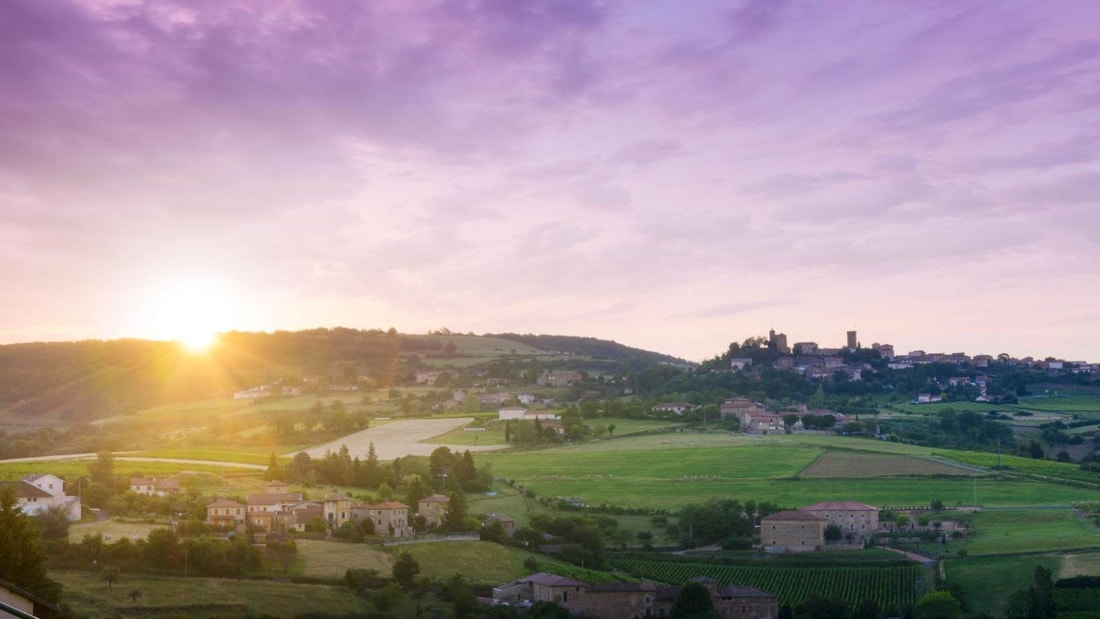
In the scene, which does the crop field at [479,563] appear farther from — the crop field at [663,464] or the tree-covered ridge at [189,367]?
the tree-covered ridge at [189,367]

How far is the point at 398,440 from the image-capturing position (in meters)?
63.2

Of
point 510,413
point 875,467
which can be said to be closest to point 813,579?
point 875,467

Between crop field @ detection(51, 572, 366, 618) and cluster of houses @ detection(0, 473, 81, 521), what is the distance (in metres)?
7.06

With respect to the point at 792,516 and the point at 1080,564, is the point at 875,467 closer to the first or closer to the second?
the point at 792,516

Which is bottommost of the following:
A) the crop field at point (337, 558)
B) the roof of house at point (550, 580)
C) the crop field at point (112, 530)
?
the roof of house at point (550, 580)

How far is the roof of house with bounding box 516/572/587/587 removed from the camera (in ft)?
103

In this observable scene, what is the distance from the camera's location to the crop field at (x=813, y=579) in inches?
1315

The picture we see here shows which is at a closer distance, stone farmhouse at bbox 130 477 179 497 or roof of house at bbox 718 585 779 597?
roof of house at bbox 718 585 779 597

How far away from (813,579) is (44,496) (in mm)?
25130

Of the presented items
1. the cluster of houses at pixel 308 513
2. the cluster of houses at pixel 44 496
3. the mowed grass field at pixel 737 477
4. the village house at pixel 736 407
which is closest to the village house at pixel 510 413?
the mowed grass field at pixel 737 477

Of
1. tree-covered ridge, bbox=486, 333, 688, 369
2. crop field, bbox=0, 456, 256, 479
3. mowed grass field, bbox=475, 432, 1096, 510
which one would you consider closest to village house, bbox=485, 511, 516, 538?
mowed grass field, bbox=475, 432, 1096, 510

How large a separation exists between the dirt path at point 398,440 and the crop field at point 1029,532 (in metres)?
27.2

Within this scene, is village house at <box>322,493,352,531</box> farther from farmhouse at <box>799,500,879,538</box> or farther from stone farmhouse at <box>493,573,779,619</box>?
farmhouse at <box>799,500,879,538</box>

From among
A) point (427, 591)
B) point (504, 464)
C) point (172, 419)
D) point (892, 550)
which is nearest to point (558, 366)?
point (172, 419)
